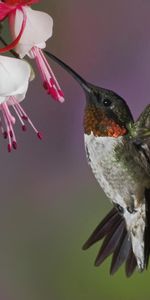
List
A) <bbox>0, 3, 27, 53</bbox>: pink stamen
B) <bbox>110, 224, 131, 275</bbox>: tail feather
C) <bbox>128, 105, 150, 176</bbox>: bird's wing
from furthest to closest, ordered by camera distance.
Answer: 1. <bbox>110, 224, 131, 275</bbox>: tail feather
2. <bbox>128, 105, 150, 176</bbox>: bird's wing
3. <bbox>0, 3, 27, 53</bbox>: pink stamen

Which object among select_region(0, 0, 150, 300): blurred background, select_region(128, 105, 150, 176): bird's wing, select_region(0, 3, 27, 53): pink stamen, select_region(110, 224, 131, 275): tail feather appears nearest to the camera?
select_region(0, 3, 27, 53): pink stamen

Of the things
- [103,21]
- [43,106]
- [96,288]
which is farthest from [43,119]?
[96,288]

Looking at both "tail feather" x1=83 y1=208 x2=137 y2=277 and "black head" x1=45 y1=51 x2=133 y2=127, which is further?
"tail feather" x1=83 y1=208 x2=137 y2=277

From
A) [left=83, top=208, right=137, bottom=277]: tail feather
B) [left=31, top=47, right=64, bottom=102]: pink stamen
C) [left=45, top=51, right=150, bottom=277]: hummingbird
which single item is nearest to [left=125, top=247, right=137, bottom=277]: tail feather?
[left=83, top=208, right=137, bottom=277]: tail feather

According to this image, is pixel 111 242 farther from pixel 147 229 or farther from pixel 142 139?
pixel 142 139

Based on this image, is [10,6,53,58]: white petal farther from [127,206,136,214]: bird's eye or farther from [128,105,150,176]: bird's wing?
[127,206,136,214]: bird's eye

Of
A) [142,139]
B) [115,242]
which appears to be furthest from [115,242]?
[142,139]
